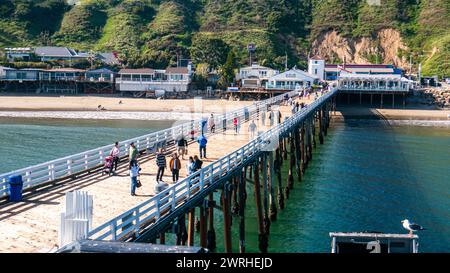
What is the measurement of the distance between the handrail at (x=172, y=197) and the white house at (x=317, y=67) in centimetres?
7559

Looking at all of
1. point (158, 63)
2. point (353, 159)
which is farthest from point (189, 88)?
point (353, 159)

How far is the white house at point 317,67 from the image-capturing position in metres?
100

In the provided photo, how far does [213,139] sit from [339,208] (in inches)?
306

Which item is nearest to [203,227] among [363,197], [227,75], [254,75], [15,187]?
[15,187]

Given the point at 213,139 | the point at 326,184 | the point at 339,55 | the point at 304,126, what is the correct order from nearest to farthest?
the point at 213,139 < the point at 326,184 < the point at 304,126 < the point at 339,55

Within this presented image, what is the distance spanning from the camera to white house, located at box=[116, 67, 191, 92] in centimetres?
8969

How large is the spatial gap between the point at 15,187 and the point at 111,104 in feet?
219

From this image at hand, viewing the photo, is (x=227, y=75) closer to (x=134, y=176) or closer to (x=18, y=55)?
(x=18, y=55)

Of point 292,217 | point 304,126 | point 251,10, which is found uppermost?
point 251,10

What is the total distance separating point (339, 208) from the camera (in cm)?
2784

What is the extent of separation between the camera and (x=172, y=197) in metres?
13.9

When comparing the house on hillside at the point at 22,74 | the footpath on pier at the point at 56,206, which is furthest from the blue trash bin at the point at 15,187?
the house on hillside at the point at 22,74
